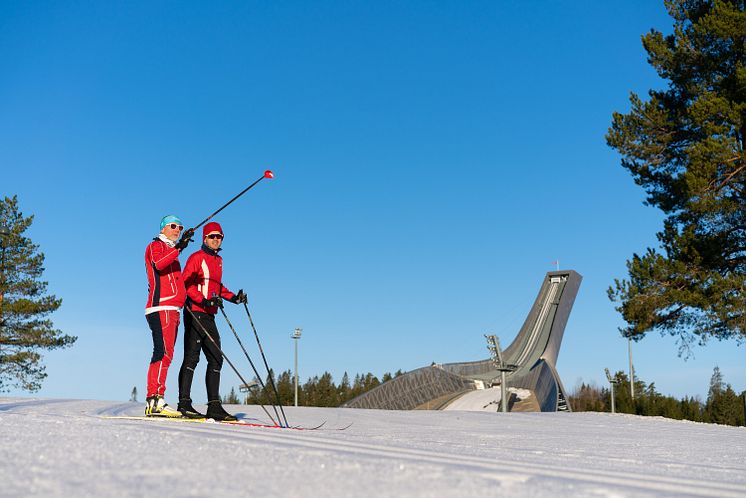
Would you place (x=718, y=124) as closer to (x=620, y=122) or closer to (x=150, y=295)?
(x=620, y=122)

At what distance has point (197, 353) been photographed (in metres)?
6.40

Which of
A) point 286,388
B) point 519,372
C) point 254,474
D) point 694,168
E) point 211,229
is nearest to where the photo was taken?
point 254,474

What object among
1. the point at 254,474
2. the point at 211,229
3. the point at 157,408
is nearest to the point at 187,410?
the point at 157,408

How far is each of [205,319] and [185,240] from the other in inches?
Result: 28.9

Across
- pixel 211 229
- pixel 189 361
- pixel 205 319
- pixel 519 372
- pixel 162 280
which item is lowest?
pixel 189 361

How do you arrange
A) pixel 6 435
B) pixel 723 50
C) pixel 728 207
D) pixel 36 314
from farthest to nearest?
1. pixel 36 314
2. pixel 723 50
3. pixel 728 207
4. pixel 6 435

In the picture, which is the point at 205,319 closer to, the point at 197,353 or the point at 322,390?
the point at 197,353

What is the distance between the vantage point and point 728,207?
18.1 metres

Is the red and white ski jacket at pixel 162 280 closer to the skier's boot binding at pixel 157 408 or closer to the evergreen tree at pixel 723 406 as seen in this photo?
the skier's boot binding at pixel 157 408

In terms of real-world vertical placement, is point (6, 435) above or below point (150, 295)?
below

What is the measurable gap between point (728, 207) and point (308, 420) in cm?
1449

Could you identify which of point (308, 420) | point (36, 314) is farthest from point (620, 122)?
point (36, 314)

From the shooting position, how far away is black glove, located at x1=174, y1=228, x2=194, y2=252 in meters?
6.41

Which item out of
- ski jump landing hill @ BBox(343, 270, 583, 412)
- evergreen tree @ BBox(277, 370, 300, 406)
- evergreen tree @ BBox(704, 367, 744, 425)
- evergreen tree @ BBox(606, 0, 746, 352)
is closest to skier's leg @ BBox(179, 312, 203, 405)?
evergreen tree @ BBox(606, 0, 746, 352)
